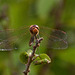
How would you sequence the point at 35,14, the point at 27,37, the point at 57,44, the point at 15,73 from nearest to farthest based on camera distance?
1. the point at 27,37
2. the point at 57,44
3. the point at 15,73
4. the point at 35,14

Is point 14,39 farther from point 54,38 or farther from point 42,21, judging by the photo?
point 42,21

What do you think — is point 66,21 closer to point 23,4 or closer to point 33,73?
point 23,4

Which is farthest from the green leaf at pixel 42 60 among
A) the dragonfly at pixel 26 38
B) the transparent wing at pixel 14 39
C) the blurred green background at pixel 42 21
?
the blurred green background at pixel 42 21

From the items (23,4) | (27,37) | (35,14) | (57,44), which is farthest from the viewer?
(35,14)

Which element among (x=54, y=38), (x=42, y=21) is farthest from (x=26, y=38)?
(x=42, y=21)

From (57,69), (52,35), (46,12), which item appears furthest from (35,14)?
(52,35)

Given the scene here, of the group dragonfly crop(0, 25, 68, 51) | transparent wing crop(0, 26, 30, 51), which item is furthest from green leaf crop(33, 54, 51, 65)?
transparent wing crop(0, 26, 30, 51)

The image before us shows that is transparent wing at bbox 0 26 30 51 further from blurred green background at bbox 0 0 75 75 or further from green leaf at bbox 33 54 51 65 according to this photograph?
blurred green background at bbox 0 0 75 75

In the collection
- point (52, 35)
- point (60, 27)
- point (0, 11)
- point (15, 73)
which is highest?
point (52, 35)
